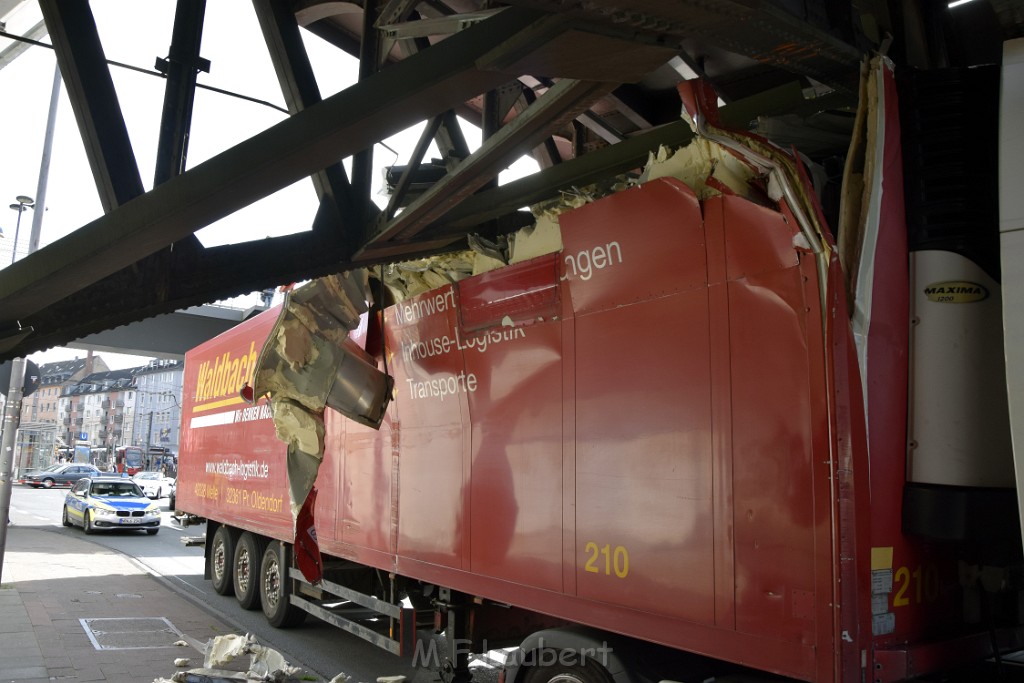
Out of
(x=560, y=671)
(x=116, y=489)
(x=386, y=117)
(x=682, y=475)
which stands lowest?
(x=560, y=671)

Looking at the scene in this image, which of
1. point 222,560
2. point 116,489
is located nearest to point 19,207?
point 116,489

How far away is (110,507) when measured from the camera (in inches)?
834

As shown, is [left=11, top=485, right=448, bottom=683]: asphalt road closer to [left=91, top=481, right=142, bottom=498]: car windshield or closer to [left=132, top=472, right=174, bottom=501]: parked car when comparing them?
[left=91, top=481, right=142, bottom=498]: car windshield

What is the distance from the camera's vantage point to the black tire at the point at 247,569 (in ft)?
32.9

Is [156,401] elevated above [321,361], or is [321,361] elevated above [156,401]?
[156,401]

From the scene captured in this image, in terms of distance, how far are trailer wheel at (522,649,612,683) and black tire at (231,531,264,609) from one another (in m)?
6.45

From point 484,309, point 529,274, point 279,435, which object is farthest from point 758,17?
point 279,435

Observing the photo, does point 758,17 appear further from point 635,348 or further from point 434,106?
point 635,348

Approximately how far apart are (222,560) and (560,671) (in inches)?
330

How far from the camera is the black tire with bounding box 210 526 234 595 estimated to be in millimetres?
11047

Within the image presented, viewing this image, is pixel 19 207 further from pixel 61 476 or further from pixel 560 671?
pixel 61 476

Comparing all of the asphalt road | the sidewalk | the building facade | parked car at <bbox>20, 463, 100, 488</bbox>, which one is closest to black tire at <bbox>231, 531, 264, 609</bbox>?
the asphalt road

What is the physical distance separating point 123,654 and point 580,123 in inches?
276

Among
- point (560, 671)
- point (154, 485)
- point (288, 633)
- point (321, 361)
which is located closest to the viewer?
point (560, 671)
